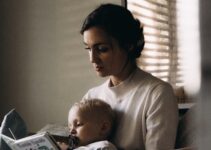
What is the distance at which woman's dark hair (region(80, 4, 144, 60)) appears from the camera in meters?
1.15

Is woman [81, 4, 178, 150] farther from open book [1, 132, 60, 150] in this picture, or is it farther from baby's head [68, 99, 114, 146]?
open book [1, 132, 60, 150]

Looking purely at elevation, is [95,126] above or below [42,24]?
below

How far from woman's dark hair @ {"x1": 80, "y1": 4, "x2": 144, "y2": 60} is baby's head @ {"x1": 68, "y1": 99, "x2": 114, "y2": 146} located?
22 cm

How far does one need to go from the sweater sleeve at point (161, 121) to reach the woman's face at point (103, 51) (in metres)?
0.19

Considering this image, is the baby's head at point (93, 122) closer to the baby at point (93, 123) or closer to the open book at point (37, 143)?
the baby at point (93, 123)

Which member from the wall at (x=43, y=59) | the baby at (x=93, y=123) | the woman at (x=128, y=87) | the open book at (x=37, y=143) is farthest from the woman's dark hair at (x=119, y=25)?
the wall at (x=43, y=59)

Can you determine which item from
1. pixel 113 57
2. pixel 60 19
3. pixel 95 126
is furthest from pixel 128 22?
pixel 60 19

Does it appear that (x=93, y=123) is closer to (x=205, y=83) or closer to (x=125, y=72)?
(x=125, y=72)

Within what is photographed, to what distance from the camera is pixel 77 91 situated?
226cm

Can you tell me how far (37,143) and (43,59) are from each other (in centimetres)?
152

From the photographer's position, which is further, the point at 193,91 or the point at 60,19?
the point at 60,19

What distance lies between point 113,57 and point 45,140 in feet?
1.28

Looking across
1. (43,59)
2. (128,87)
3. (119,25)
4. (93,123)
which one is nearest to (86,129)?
(93,123)

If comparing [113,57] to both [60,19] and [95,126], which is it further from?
[60,19]
